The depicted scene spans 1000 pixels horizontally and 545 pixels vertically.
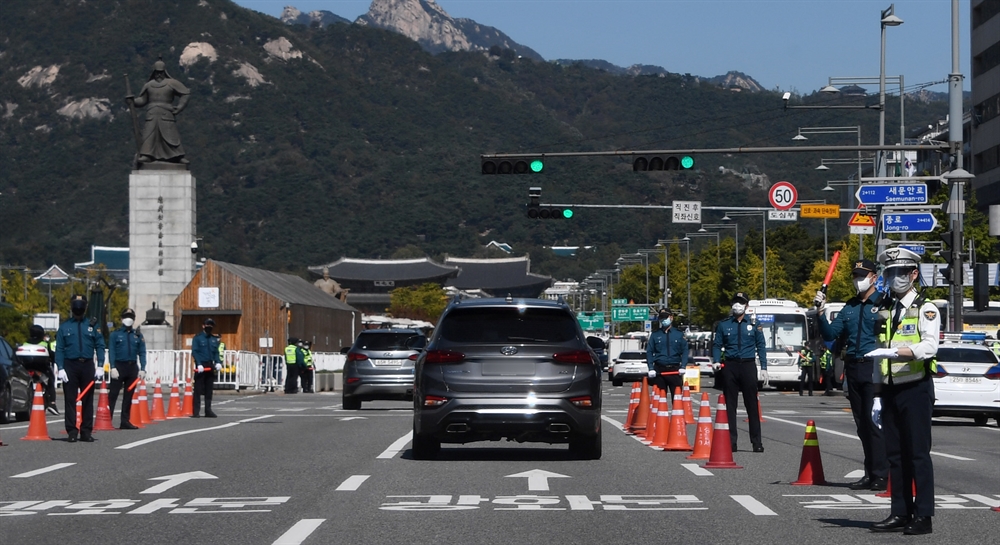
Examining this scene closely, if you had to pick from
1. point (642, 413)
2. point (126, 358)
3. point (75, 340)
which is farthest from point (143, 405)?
point (642, 413)

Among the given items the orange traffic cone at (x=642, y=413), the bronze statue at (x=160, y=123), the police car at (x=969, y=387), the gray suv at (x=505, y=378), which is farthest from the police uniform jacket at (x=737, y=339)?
the bronze statue at (x=160, y=123)

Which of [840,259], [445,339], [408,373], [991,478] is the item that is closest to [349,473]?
[445,339]

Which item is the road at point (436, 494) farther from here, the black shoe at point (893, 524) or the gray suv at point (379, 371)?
the gray suv at point (379, 371)

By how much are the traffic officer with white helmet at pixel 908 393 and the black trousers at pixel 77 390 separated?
12.3m

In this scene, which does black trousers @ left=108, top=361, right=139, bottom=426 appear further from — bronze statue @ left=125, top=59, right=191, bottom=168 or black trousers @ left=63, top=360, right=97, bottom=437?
bronze statue @ left=125, top=59, right=191, bottom=168

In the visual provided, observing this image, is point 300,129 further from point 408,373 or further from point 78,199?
point 408,373

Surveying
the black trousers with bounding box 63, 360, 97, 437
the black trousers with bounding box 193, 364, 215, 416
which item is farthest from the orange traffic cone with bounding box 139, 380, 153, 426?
the black trousers with bounding box 63, 360, 97, 437

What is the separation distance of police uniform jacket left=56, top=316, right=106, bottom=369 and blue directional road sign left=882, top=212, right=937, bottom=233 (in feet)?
64.5

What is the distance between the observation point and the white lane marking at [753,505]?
11.7 m

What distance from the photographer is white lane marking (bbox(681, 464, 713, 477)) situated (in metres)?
15.1

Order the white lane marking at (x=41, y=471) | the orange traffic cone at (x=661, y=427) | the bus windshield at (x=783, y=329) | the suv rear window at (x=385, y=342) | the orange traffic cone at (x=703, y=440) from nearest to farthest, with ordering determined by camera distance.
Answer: the white lane marking at (x=41, y=471), the orange traffic cone at (x=703, y=440), the orange traffic cone at (x=661, y=427), the suv rear window at (x=385, y=342), the bus windshield at (x=783, y=329)

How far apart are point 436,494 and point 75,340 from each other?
938 centimetres

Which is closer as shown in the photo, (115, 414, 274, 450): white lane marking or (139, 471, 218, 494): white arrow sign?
(139, 471, 218, 494): white arrow sign

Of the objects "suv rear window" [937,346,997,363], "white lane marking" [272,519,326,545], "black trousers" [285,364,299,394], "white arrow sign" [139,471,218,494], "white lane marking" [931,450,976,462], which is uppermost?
"suv rear window" [937,346,997,363]
